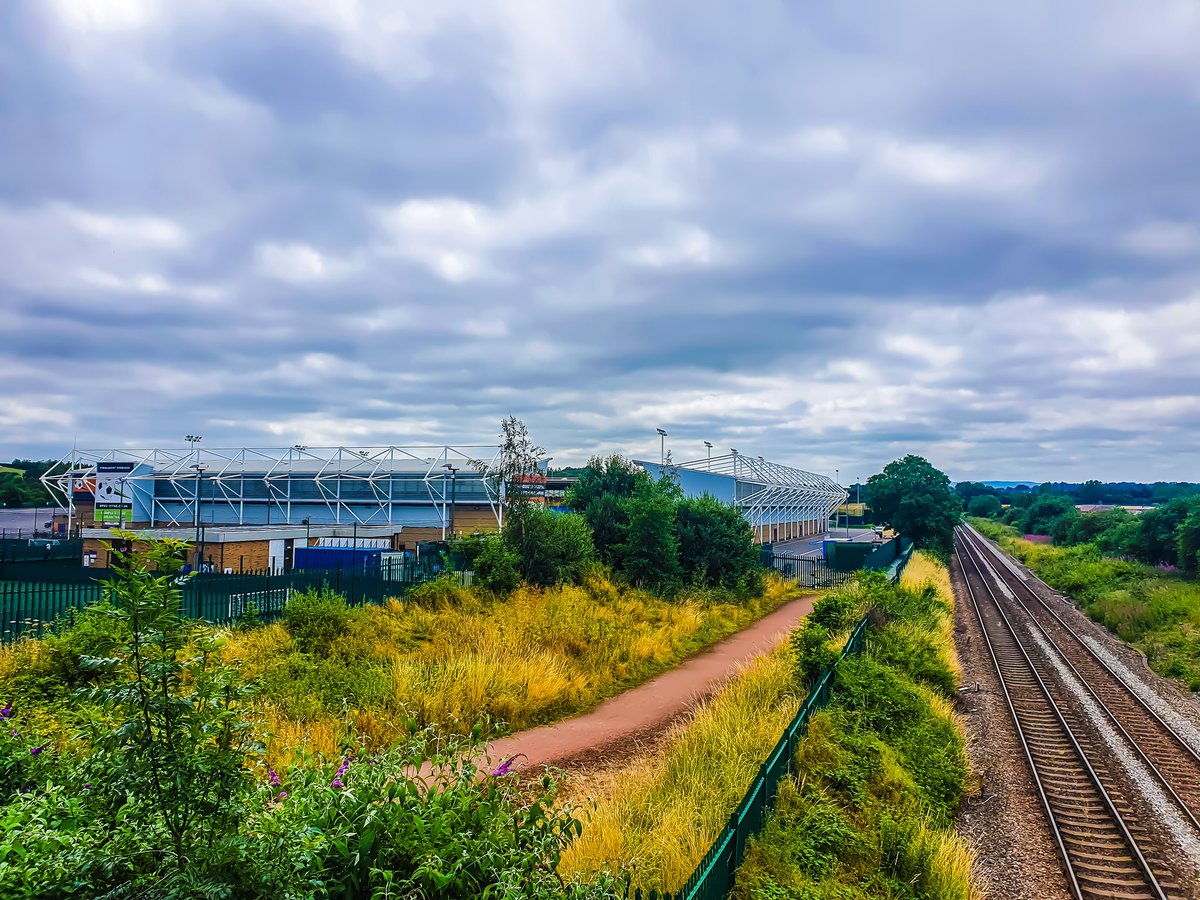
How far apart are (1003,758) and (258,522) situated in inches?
2093

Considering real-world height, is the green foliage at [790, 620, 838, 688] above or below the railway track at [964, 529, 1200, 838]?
above

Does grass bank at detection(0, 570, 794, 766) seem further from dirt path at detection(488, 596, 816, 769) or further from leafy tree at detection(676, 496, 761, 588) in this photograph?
leafy tree at detection(676, 496, 761, 588)

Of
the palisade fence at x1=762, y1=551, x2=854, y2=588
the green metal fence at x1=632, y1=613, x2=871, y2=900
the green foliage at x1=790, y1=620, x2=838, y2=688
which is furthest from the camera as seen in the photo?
the palisade fence at x1=762, y1=551, x2=854, y2=588

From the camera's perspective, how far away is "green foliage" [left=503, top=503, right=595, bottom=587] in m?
21.4

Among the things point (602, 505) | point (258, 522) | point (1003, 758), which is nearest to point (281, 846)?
point (1003, 758)

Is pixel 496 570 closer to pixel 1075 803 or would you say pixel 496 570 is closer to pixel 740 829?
pixel 1075 803

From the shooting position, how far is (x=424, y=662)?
13.1 meters

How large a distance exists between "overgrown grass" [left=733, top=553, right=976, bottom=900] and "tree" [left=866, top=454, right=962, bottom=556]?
43.4m

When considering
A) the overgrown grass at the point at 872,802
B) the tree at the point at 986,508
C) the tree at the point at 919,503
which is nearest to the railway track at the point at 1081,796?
the overgrown grass at the point at 872,802

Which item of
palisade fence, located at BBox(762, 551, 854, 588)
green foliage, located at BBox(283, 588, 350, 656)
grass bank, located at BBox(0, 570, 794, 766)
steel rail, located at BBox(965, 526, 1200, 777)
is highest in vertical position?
green foliage, located at BBox(283, 588, 350, 656)

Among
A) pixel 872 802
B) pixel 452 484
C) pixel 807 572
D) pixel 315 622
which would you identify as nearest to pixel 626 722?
pixel 872 802

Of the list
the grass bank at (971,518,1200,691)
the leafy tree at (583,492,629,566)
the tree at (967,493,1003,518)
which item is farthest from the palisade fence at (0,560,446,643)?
the tree at (967,493,1003,518)

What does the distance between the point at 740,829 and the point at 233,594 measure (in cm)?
1299

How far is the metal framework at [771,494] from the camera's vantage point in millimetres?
53844
